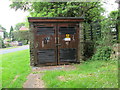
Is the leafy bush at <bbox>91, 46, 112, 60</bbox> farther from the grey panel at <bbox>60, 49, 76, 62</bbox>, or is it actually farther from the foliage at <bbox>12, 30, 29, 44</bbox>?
the foliage at <bbox>12, 30, 29, 44</bbox>

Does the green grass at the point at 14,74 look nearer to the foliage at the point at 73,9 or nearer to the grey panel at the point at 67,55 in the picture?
the grey panel at the point at 67,55

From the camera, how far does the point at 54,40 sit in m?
5.28

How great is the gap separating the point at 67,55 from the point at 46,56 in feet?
2.96

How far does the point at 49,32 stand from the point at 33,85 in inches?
107

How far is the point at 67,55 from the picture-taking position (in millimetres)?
→ 5375

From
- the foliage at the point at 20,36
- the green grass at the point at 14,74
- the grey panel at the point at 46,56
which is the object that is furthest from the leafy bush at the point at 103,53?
the foliage at the point at 20,36

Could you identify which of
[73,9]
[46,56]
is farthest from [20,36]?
[46,56]

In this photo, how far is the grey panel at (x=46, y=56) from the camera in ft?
17.2

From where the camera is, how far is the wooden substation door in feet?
17.1

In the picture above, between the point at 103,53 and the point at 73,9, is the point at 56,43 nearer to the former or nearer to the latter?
the point at 103,53

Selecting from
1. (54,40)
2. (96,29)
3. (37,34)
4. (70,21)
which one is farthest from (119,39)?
(37,34)

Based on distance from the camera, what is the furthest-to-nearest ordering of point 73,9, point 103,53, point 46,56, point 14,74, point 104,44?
point 73,9 < point 104,44 < point 103,53 < point 46,56 < point 14,74

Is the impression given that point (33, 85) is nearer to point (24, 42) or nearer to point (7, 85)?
point (7, 85)

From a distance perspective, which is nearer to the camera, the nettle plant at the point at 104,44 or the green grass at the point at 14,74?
the green grass at the point at 14,74
